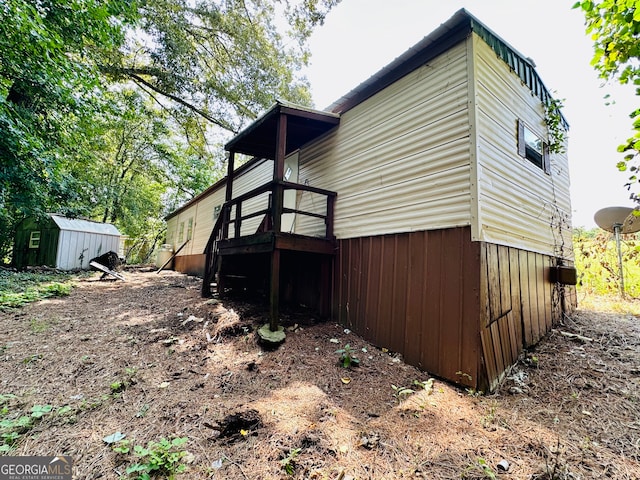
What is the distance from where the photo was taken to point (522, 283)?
4.23m

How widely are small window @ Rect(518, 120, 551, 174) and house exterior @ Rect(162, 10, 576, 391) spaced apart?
0.04 m

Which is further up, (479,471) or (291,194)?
(291,194)

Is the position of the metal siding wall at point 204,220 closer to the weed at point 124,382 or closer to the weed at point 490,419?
the weed at point 124,382

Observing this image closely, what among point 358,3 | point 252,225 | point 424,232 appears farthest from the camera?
point 252,225

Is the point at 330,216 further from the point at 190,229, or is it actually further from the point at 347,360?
the point at 190,229

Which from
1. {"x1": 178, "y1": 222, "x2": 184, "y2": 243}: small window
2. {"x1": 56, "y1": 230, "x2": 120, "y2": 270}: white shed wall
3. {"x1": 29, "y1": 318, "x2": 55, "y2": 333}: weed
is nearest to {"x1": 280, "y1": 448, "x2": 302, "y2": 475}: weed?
{"x1": 29, "y1": 318, "x2": 55, "y2": 333}: weed

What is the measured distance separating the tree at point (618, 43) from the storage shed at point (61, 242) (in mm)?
16698

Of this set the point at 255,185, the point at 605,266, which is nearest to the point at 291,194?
the point at 255,185

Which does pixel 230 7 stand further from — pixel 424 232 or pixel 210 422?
pixel 210 422

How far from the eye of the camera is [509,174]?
13.8 ft

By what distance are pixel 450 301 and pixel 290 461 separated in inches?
97.3

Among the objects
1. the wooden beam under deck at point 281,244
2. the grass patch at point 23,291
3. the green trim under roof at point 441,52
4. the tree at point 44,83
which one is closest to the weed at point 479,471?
the wooden beam under deck at point 281,244

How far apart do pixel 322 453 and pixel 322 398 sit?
0.82m

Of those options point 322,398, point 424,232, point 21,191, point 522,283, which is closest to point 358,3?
point 424,232
